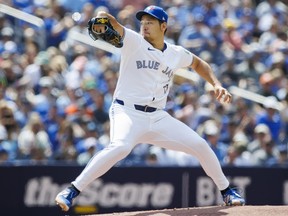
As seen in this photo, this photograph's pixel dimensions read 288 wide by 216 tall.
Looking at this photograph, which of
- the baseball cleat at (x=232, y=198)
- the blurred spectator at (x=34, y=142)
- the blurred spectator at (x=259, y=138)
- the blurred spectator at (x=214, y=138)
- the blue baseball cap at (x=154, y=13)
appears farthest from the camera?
the blurred spectator at (x=259, y=138)

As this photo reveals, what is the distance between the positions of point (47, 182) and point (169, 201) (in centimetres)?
172

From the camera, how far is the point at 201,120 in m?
12.6

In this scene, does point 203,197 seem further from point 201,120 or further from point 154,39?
point 154,39

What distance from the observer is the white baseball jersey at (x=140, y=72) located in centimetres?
737

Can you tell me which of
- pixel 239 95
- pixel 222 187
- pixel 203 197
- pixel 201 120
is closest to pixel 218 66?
pixel 239 95

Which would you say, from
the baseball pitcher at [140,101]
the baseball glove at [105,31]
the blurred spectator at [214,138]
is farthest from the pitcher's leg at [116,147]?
the blurred spectator at [214,138]

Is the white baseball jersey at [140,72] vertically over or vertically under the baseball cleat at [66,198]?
over

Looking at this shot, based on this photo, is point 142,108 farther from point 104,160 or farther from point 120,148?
point 104,160

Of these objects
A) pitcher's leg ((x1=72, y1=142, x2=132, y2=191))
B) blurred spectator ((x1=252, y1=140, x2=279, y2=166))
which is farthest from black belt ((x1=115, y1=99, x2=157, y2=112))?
blurred spectator ((x1=252, y1=140, x2=279, y2=166))

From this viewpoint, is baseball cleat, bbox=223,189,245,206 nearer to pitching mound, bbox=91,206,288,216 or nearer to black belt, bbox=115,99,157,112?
pitching mound, bbox=91,206,288,216

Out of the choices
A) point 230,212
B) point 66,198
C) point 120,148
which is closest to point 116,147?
point 120,148

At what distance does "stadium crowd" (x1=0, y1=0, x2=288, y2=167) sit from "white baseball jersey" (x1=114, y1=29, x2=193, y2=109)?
420 centimetres

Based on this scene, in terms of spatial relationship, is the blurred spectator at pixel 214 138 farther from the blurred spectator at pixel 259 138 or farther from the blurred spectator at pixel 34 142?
the blurred spectator at pixel 34 142

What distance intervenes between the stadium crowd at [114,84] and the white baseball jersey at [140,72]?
4.20 metres
